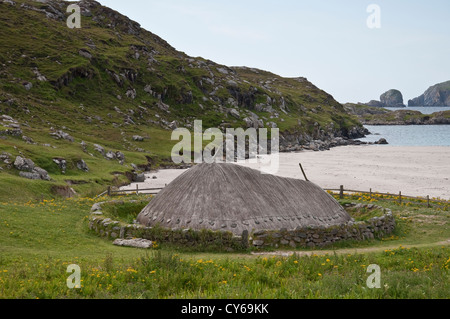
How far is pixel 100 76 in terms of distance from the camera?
118 m

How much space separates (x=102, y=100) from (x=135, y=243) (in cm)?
9518

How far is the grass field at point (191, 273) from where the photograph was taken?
10.2 meters

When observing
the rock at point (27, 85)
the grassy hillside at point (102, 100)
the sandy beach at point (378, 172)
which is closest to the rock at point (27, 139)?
the grassy hillside at point (102, 100)

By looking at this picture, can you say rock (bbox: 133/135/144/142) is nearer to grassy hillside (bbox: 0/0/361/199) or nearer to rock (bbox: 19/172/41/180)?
grassy hillside (bbox: 0/0/361/199)

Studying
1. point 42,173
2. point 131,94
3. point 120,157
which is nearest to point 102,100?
point 131,94

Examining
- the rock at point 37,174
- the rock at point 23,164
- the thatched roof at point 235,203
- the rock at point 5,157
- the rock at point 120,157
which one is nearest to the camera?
the thatched roof at point 235,203

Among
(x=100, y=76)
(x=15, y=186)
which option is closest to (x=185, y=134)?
(x=100, y=76)

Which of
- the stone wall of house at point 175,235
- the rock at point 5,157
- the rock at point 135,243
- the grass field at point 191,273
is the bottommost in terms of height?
the rock at point 135,243

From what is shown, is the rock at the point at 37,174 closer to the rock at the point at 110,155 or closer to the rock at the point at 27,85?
the rock at the point at 110,155

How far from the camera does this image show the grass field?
Answer: 1024cm

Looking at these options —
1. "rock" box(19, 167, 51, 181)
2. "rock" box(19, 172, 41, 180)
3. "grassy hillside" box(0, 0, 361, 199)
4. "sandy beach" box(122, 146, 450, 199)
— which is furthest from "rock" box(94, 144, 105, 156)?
"rock" box(19, 172, 41, 180)

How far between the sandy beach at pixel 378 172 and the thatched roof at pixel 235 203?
20809 millimetres
